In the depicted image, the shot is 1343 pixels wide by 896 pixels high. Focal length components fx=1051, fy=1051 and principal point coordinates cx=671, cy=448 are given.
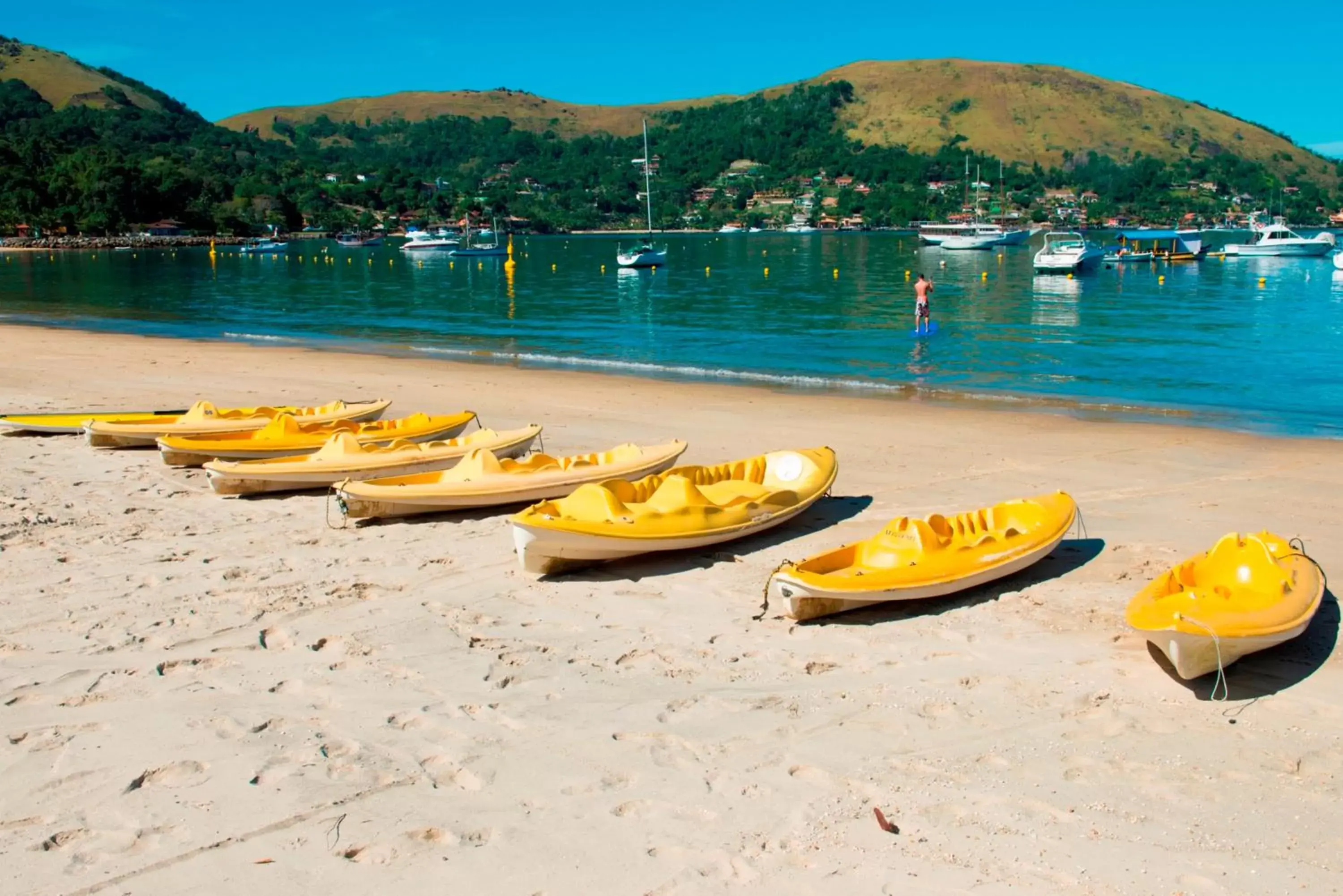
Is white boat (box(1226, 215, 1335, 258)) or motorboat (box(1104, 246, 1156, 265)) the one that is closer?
motorboat (box(1104, 246, 1156, 265))

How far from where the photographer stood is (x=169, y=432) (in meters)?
12.1

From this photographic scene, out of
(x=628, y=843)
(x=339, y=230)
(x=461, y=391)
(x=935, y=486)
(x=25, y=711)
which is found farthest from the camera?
(x=339, y=230)

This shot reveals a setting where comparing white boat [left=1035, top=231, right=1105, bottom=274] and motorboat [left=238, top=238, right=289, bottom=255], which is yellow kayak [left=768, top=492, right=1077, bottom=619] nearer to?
white boat [left=1035, top=231, right=1105, bottom=274]

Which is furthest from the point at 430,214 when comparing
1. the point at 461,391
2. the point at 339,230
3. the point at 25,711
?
the point at 25,711

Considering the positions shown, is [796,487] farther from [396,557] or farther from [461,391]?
[461,391]

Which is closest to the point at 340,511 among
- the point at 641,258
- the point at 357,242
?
the point at 641,258

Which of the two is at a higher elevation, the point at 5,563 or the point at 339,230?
the point at 339,230

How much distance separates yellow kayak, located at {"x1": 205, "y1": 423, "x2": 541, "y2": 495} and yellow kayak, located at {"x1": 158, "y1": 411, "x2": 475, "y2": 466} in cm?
14

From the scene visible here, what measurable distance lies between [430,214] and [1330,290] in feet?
555

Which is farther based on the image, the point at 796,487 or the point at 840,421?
the point at 840,421

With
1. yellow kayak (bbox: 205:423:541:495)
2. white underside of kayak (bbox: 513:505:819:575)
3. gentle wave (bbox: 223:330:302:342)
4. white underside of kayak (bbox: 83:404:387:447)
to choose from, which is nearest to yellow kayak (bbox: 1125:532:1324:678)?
white underside of kayak (bbox: 513:505:819:575)

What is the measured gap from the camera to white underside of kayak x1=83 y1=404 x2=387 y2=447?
468 inches

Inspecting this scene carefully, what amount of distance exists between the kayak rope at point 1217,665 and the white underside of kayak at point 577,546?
11.6 ft

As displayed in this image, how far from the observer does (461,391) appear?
18625 mm
